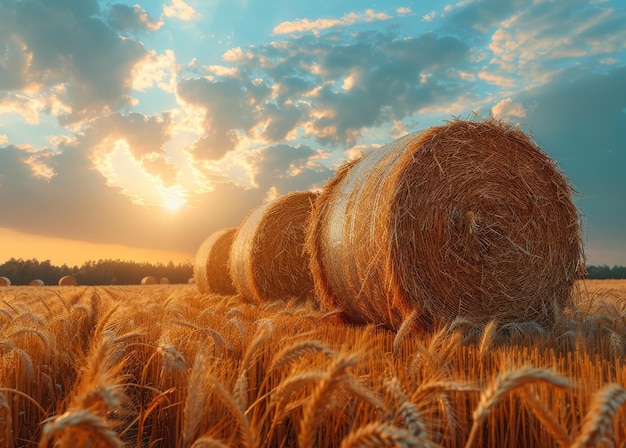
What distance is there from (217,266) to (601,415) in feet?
38.3

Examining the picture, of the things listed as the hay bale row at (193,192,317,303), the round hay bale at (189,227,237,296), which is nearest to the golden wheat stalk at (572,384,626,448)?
the hay bale row at (193,192,317,303)

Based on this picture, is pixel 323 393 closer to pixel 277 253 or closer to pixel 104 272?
pixel 277 253

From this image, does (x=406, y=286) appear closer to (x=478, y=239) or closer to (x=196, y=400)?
(x=478, y=239)

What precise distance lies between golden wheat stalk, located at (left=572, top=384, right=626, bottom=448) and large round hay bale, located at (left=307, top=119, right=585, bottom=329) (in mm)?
3475

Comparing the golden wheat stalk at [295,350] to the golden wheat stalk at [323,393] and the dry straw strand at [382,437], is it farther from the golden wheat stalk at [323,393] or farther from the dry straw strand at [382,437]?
the dry straw strand at [382,437]

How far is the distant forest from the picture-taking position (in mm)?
32875

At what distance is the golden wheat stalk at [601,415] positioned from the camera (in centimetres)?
113

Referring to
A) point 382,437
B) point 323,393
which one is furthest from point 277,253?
point 382,437

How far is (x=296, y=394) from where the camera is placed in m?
2.29

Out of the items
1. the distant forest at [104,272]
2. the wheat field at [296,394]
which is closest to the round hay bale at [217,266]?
the wheat field at [296,394]

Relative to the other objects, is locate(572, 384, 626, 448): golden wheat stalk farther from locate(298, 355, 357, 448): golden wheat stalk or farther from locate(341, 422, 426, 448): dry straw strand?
locate(298, 355, 357, 448): golden wheat stalk

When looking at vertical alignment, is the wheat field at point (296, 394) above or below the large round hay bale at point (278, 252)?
below

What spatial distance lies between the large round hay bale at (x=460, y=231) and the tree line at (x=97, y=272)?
31.4 m

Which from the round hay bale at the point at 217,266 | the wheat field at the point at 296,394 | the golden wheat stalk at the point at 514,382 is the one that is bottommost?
the wheat field at the point at 296,394
